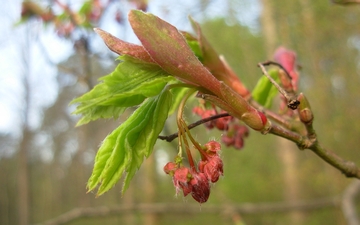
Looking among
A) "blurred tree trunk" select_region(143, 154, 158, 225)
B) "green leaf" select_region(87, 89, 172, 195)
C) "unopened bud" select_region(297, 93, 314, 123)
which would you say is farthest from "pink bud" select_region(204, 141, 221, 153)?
"blurred tree trunk" select_region(143, 154, 158, 225)

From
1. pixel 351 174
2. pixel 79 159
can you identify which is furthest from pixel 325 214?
pixel 79 159

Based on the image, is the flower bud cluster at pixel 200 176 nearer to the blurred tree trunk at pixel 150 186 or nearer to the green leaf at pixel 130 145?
the green leaf at pixel 130 145

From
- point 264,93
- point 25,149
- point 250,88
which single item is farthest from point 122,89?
point 25,149

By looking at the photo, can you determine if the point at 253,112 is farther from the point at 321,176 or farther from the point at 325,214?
the point at 325,214

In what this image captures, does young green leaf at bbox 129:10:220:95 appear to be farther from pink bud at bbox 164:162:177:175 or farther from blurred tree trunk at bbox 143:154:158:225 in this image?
blurred tree trunk at bbox 143:154:158:225

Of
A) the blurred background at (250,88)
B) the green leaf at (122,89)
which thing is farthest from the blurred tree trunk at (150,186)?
the green leaf at (122,89)
